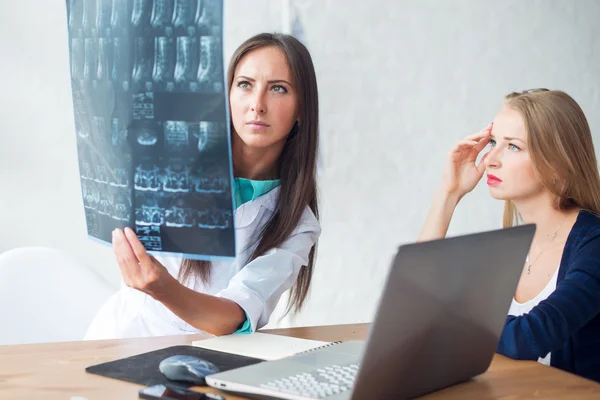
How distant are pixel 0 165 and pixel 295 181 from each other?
1726 millimetres

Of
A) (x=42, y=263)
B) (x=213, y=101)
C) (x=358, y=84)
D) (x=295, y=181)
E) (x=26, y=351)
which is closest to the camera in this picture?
(x=213, y=101)

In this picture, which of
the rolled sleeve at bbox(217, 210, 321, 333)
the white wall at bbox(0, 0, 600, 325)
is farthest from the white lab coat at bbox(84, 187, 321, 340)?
the white wall at bbox(0, 0, 600, 325)

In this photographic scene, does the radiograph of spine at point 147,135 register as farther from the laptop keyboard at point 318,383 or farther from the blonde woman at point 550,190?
the blonde woman at point 550,190

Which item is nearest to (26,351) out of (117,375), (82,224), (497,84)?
(117,375)

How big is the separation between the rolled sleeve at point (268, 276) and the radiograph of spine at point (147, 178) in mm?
391

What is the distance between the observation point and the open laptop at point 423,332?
32.4 inches

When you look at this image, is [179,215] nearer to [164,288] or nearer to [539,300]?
[164,288]

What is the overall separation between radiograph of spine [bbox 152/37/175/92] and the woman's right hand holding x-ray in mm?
1043

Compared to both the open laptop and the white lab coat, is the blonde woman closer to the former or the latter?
the white lab coat

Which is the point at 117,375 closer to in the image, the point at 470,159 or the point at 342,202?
the point at 470,159

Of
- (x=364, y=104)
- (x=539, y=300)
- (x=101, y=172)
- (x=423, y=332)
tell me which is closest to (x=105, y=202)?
(x=101, y=172)

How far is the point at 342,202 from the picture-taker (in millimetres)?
3160

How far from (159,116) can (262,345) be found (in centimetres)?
41

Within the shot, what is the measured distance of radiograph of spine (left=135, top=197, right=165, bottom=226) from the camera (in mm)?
1102
